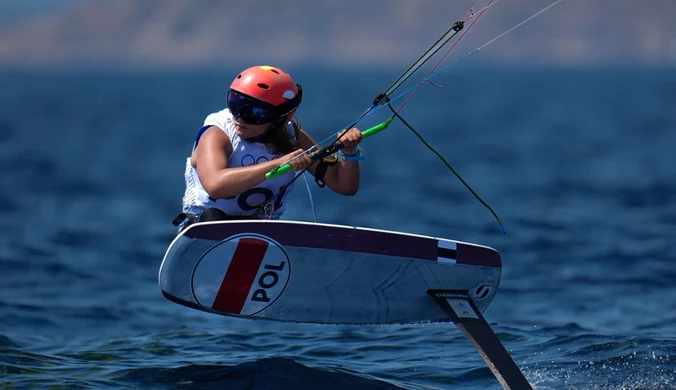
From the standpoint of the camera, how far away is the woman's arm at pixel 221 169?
6828 mm

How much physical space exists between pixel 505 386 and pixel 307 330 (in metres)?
3.38

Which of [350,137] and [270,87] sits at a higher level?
[270,87]

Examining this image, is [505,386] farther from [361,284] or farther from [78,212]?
[78,212]

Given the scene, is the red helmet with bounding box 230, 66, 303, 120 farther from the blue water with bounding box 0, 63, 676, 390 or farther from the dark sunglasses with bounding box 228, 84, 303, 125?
the blue water with bounding box 0, 63, 676, 390

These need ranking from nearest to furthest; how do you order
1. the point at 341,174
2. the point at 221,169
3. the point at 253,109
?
the point at 221,169 → the point at 253,109 → the point at 341,174

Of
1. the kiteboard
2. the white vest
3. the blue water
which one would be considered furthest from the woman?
the blue water

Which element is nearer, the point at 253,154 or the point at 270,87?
the point at 270,87

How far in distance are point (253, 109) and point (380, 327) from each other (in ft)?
10.7

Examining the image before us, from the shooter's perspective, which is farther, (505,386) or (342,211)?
(342,211)

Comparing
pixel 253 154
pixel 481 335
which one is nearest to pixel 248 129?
pixel 253 154

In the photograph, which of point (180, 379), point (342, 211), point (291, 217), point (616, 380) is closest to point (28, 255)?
point (291, 217)

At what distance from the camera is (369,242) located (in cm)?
737

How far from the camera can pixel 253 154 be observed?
24.0 ft

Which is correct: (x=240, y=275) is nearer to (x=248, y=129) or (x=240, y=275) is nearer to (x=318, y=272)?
(x=318, y=272)
